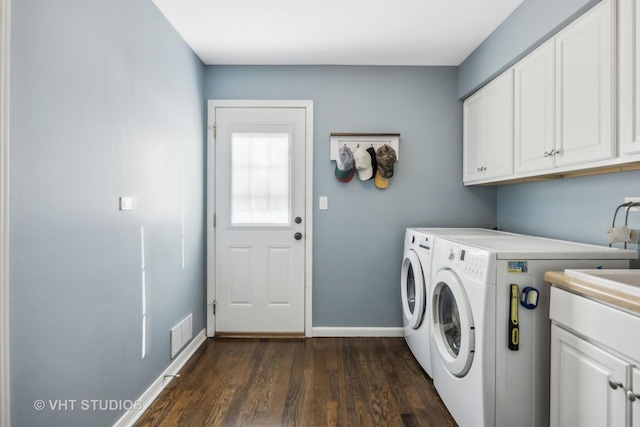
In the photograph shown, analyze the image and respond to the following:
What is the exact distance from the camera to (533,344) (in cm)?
140

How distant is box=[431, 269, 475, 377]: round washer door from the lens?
152cm

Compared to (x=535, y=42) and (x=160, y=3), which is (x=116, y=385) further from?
(x=535, y=42)

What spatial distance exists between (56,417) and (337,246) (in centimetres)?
205

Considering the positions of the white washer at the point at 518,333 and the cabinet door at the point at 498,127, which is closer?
the white washer at the point at 518,333

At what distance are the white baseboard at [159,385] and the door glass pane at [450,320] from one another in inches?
69.5

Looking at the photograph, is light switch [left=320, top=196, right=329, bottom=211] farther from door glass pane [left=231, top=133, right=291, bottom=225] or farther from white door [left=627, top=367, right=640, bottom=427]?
white door [left=627, top=367, right=640, bottom=427]

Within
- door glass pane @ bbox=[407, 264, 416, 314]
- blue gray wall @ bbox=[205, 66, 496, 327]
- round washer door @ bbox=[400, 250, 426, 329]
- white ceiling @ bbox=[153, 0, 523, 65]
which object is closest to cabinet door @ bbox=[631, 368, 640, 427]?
round washer door @ bbox=[400, 250, 426, 329]

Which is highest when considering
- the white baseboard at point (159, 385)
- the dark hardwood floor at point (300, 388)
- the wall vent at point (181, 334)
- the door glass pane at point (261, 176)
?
the door glass pane at point (261, 176)

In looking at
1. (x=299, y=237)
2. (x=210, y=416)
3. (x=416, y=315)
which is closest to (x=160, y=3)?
(x=299, y=237)

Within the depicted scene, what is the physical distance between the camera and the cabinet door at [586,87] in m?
1.36

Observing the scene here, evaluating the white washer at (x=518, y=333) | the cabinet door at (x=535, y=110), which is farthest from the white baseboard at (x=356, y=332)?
the cabinet door at (x=535, y=110)

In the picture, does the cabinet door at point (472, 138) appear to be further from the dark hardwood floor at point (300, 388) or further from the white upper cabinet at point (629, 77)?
the dark hardwood floor at point (300, 388)

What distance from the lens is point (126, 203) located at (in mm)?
1614

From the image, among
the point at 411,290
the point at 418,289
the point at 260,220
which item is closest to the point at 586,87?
the point at 418,289
